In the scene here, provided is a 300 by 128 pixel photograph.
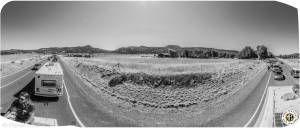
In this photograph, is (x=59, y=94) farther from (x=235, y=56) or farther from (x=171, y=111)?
(x=235, y=56)

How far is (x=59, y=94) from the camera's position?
17.7 feet

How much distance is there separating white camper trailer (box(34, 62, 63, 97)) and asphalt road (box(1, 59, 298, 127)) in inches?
3.3

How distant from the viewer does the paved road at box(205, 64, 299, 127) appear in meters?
5.14

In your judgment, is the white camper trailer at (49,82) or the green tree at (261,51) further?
the white camper trailer at (49,82)

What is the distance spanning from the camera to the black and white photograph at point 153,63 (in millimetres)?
5102

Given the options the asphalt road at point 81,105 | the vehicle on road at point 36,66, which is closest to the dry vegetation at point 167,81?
the asphalt road at point 81,105

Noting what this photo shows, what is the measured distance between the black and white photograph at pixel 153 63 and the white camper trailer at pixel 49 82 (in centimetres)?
2

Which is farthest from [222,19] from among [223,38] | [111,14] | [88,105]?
[88,105]

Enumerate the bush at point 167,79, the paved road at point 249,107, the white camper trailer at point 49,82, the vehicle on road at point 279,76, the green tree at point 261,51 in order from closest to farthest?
the bush at point 167,79
the paved road at point 249,107
the green tree at point 261,51
the white camper trailer at point 49,82
the vehicle on road at point 279,76

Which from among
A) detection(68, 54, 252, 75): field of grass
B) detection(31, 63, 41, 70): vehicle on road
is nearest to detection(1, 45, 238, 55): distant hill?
Result: detection(68, 54, 252, 75): field of grass

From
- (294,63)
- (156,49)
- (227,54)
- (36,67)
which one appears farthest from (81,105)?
(294,63)

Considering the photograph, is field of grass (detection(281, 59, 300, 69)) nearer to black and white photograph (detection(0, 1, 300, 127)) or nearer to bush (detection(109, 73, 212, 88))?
black and white photograph (detection(0, 1, 300, 127))

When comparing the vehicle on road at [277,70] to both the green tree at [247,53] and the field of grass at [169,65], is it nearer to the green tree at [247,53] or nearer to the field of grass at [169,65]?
the green tree at [247,53]

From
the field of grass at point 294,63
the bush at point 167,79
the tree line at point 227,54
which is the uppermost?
the tree line at point 227,54
